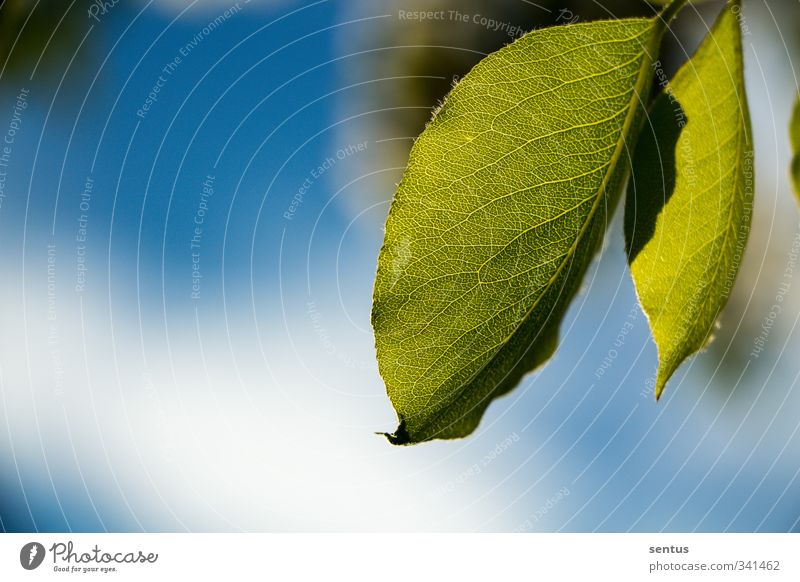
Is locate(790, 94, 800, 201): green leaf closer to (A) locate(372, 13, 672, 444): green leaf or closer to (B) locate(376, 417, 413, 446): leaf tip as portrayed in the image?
(A) locate(372, 13, 672, 444): green leaf

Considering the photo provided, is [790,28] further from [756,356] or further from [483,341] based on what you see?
[756,356]

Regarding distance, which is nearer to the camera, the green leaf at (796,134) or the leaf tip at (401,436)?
the green leaf at (796,134)

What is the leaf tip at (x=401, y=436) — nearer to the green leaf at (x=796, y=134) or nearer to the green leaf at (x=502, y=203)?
the green leaf at (x=502, y=203)

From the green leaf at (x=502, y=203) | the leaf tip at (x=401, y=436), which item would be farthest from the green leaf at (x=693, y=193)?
the leaf tip at (x=401, y=436)

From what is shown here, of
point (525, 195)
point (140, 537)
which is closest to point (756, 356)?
point (140, 537)

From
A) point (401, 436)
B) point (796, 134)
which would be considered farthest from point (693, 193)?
point (401, 436)

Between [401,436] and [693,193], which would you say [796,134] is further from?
[401,436]

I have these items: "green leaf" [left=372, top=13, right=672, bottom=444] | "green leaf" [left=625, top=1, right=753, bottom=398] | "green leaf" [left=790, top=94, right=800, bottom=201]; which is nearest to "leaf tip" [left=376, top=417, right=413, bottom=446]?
"green leaf" [left=372, top=13, right=672, bottom=444]
